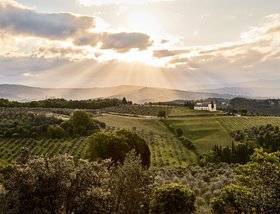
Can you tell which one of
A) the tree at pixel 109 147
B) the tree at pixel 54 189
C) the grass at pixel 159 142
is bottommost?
the grass at pixel 159 142

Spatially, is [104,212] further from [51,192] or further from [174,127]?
[174,127]

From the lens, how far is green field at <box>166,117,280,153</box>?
125 m

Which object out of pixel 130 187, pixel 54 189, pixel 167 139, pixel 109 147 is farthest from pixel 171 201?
pixel 167 139

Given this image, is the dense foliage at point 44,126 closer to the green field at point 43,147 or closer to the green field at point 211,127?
the green field at point 43,147

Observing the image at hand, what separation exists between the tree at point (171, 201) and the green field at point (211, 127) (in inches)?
3131

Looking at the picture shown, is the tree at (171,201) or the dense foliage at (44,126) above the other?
the dense foliage at (44,126)

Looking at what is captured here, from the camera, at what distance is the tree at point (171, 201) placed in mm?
34406

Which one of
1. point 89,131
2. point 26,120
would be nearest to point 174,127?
point 89,131

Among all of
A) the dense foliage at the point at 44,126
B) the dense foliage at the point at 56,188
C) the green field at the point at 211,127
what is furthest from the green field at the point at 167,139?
the dense foliage at the point at 56,188

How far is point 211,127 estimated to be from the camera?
14675 centimetres

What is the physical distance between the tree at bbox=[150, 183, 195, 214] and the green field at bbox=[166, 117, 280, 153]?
261ft

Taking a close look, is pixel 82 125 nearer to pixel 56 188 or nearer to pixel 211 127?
pixel 211 127

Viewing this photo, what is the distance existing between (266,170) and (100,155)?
147 ft

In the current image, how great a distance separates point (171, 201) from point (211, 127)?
115030 millimetres
